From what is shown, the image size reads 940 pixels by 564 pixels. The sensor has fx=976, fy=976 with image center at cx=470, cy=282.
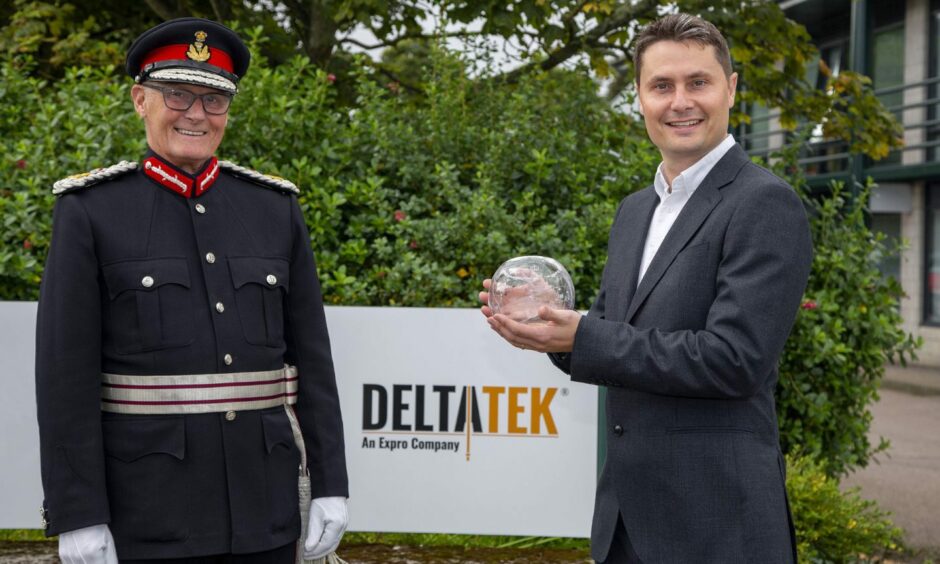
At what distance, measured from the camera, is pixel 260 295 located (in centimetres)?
256

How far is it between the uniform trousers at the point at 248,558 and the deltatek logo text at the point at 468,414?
198 centimetres

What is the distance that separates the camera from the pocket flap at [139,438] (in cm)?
237

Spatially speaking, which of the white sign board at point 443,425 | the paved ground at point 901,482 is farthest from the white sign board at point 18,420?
the paved ground at point 901,482

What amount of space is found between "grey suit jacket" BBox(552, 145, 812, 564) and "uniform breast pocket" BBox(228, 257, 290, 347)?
2.80ft

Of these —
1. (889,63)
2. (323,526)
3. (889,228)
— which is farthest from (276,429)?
(889,63)

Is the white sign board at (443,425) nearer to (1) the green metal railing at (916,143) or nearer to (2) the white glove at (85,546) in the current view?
(2) the white glove at (85,546)

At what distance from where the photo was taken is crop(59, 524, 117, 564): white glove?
7.37ft

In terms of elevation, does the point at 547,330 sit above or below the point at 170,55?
below

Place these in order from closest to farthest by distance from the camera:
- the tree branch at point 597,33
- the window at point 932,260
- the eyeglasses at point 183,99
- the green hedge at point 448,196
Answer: the eyeglasses at point 183,99
the green hedge at point 448,196
the tree branch at point 597,33
the window at point 932,260

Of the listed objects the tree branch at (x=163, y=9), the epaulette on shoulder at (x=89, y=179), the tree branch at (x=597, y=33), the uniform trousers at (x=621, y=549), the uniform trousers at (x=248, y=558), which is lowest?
the uniform trousers at (x=248, y=558)

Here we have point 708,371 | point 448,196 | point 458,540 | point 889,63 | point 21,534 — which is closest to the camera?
point 708,371

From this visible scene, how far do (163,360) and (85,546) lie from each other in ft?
1.52

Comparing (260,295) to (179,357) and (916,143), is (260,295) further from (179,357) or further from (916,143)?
(916,143)

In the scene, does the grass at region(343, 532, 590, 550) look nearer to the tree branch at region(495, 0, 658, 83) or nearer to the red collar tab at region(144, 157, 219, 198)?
the red collar tab at region(144, 157, 219, 198)
